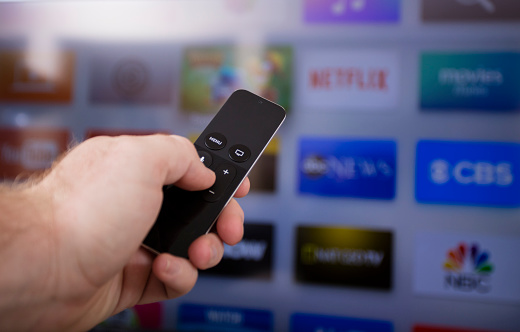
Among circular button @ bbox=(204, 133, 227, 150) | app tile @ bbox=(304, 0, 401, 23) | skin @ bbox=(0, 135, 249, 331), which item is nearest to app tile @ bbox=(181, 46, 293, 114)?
app tile @ bbox=(304, 0, 401, 23)

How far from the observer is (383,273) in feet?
3.48

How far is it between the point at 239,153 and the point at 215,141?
1.9 inches

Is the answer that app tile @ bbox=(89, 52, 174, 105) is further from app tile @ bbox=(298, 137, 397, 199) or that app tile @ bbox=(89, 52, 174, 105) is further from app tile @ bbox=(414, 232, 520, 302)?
app tile @ bbox=(414, 232, 520, 302)

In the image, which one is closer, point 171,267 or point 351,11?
point 171,267

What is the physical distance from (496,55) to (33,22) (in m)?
1.44

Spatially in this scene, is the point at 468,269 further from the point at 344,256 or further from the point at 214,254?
the point at 214,254

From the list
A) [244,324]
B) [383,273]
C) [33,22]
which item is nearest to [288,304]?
[244,324]

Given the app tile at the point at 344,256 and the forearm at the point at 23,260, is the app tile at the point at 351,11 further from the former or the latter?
the forearm at the point at 23,260

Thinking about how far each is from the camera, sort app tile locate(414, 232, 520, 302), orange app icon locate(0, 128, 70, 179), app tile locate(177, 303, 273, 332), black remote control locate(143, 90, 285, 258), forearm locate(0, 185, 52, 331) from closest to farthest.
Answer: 1. forearm locate(0, 185, 52, 331)
2. black remote control locate(143, 90, 285, 258)
3. app tile locate(414, 232, 520, 302)
4. app tile locate(177, 303, 273, 332)
5. orange app icon locate(0, 128, 70, 179)

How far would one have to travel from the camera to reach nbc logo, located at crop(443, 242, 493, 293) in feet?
3.34

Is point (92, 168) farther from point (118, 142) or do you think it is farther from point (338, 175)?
point (338, 175)

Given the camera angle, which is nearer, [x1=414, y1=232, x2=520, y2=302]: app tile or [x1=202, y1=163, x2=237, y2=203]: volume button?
[x1=202, y1=163, x2=237, y2=203]: volume button

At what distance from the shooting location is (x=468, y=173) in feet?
3.40

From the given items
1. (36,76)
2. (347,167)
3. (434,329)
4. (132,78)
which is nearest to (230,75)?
(132,78)
